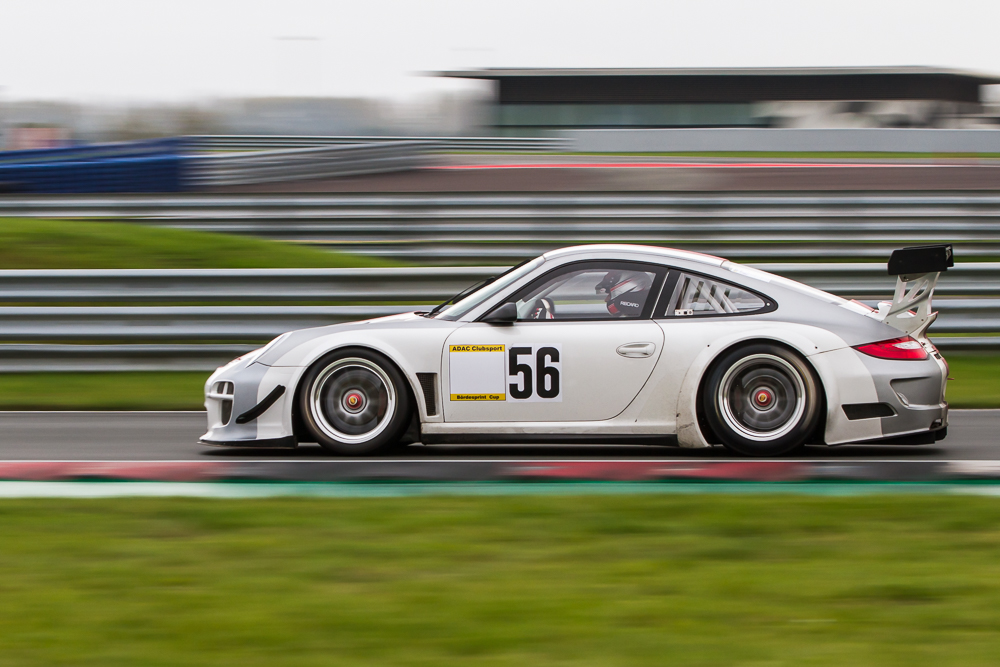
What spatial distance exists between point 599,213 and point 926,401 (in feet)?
33.1

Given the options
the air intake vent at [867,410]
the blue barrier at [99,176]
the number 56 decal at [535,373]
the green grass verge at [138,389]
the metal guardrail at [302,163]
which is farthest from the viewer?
the metal guardrail at [302,163]

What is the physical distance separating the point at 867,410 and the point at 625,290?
1420 mm

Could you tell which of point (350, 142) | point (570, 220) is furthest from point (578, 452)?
point (350, 142)

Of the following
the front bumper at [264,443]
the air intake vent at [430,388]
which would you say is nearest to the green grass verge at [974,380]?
the air intake vent at [430,388]

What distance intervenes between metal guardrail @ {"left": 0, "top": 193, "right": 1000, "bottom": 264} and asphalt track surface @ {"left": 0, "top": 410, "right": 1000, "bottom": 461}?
23.4ft

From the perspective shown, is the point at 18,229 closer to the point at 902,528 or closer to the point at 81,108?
the point at 902,528

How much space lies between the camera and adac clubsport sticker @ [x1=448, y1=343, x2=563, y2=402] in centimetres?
617

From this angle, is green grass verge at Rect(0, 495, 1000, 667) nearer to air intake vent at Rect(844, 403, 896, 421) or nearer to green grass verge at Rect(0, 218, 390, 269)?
air intake vent at Rect(844, 403, 896, 421)

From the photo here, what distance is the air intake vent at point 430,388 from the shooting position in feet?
20.5

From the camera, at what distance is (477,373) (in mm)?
6230

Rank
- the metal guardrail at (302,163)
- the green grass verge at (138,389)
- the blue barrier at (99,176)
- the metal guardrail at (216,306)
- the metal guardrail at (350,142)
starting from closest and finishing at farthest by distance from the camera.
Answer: the green grass verge at (138,389), the metal guardrail at (216,306), the blue barrier at (99,176), the metal guardrail at (302,163), the metal guardrail at (350,142)

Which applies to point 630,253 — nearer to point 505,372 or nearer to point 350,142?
point 505,372

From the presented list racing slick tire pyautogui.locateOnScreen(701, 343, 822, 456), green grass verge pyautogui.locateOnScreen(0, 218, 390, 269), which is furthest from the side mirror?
green grass verge pyautogui.locateOnScreen(0, 218, 390, 269)

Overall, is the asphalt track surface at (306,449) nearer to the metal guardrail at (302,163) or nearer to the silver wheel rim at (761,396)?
the silver wheel rim at (761,396)
